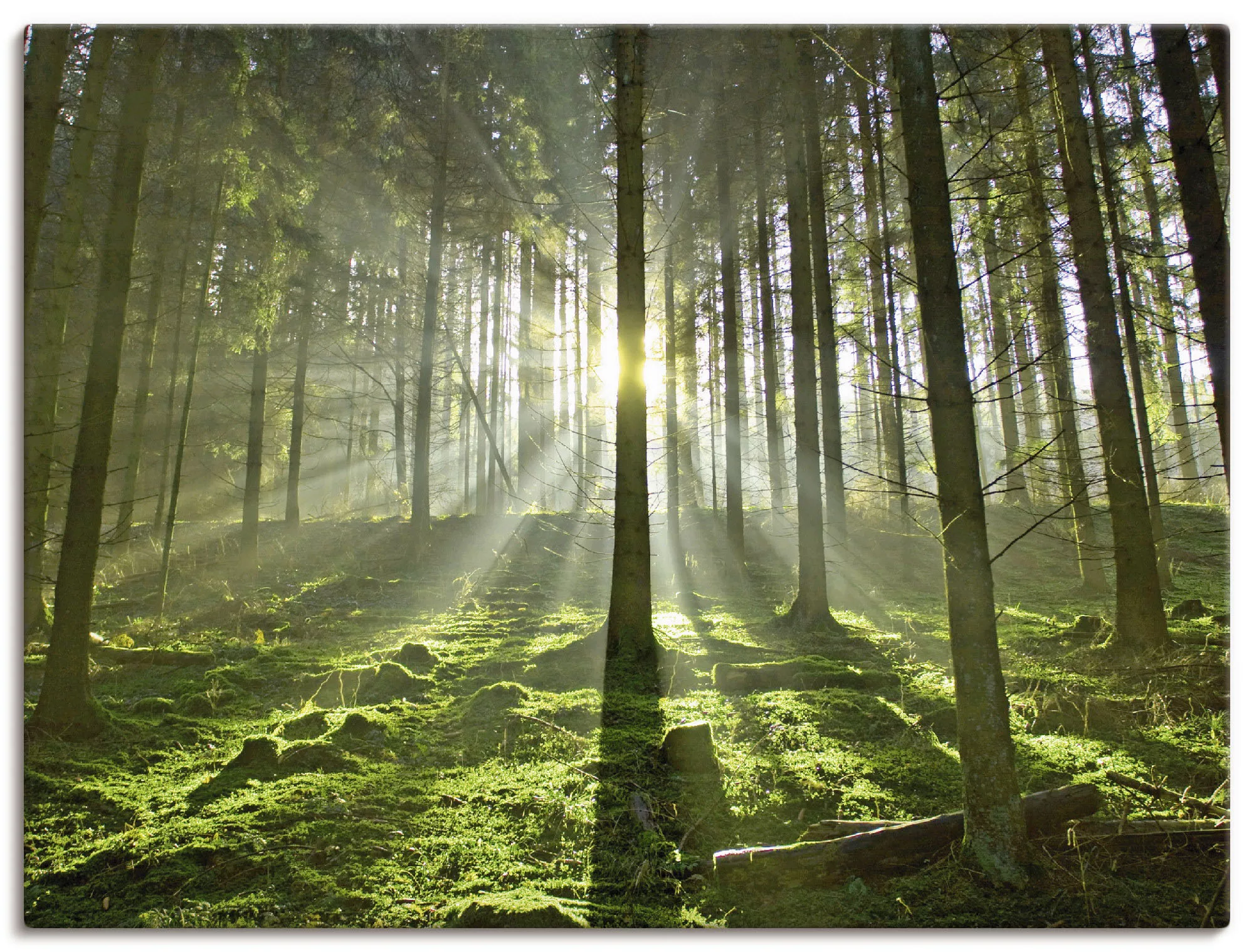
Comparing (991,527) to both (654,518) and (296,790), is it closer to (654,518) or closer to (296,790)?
(654,518)

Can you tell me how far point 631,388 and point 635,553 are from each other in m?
1.71

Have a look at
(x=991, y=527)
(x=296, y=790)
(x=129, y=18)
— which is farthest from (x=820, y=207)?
(x=991, y=527)

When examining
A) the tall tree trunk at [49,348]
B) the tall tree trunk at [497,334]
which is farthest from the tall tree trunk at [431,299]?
the tall tree trunk at [49,348]

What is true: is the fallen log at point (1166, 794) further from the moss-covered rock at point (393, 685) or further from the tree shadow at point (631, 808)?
the moss-covered rock at point (393, 685)

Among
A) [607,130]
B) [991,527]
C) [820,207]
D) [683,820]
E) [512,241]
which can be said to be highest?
[512,241]

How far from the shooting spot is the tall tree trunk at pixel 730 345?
12.0 metres

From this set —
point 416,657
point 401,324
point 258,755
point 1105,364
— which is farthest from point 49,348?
point 1105,364

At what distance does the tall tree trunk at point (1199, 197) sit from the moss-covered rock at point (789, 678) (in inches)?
126

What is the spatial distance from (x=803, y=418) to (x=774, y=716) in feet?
16.2

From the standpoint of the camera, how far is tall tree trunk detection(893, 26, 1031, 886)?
2.47 meters

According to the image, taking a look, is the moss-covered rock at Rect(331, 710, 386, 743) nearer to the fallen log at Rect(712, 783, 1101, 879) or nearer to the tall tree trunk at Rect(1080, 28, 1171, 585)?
the fallen log at Rect(712, 783, 1101, 879)

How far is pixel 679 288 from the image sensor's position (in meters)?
17.9

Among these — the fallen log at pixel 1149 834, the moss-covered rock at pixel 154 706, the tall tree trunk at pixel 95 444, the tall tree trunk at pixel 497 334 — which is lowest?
the fallen log at pixel 1149 834

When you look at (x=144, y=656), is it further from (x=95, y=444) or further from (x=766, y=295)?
(x=766, y=295)
